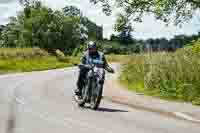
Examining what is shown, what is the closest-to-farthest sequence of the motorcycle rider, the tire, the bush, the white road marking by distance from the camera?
the white road marking, the motorcycle rider, the tire, the bush

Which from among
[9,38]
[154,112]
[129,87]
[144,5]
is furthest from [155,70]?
[9,38]

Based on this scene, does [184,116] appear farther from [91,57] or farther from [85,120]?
[91,57]

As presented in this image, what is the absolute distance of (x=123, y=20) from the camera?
2764 centimetres

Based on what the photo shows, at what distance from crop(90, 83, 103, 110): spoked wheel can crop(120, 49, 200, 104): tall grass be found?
10.2 ft

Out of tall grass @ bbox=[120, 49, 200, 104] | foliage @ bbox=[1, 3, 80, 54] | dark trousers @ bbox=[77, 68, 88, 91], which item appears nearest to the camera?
dark trousers @ bbox=[77, 68, 88, 91]

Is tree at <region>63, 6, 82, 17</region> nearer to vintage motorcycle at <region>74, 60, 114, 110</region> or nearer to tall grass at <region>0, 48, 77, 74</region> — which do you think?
tall grass at <region>0, 48, 77, 74</region>

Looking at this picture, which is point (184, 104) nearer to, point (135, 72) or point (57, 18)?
point (135, 72)

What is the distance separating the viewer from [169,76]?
2111cm

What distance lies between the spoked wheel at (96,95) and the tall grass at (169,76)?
3117mm

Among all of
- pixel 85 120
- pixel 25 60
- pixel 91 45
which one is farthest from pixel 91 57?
pixel 25 60

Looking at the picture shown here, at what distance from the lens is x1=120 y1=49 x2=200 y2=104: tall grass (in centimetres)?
1880

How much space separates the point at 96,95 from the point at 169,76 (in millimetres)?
6209

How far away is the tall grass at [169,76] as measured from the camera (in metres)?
18.8

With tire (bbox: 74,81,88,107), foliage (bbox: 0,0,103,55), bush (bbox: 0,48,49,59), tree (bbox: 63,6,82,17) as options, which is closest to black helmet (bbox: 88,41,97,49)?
tire (bbox: 74,81,88,107)
